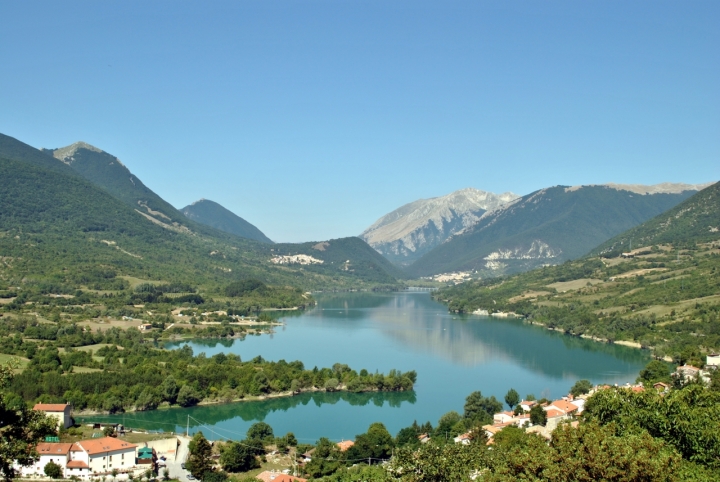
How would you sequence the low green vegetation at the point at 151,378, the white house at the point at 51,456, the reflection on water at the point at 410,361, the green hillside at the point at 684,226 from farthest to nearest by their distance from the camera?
the green hillside at the point at 684,226 → the low green vegetation at the point at 151,378 → the reflection on water at the point at 410,361 → the white house at the point at 51,456

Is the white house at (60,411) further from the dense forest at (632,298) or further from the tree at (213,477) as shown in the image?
the dense forest at (632,298)

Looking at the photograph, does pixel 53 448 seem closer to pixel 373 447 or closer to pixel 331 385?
pixel 373 447

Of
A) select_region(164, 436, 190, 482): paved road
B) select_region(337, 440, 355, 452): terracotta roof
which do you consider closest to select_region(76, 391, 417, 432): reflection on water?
select_region(164, 436, 190, 482): paved road

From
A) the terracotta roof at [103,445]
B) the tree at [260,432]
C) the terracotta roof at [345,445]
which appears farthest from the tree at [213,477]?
the terracotta roof at [345,445]

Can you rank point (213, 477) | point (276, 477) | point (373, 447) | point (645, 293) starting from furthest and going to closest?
point (645, 293), point (373, 447), point (213, 477), point (276, 477)

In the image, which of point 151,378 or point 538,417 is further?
point 151,378

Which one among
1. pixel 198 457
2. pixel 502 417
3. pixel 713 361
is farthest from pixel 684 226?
pixel 198 457
